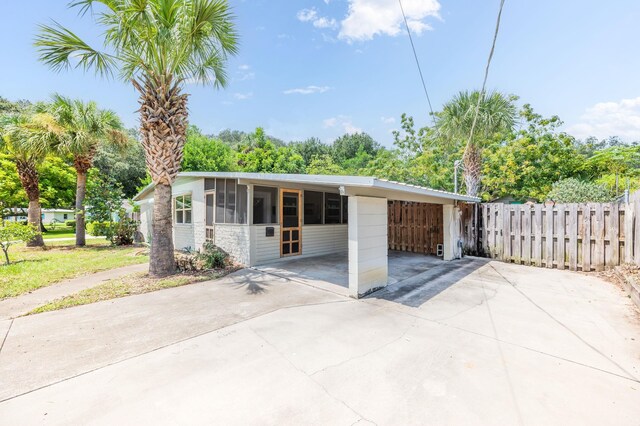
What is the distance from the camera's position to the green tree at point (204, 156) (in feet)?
76.7

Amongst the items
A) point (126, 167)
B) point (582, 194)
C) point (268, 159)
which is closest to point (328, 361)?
point (582, 194)

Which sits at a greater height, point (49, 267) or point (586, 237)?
point (586, 237)

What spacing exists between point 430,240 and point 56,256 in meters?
13.7

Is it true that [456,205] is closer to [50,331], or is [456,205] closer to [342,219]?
[342,219]

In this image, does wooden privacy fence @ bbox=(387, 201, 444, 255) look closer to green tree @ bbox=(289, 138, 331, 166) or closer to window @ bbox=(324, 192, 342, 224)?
window @ bbox=(324, 192, 342, 224)

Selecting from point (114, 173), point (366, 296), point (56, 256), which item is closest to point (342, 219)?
point (366, 296)

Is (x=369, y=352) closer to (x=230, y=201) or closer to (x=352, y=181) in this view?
(x=352, y=181)

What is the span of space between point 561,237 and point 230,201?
374 inches

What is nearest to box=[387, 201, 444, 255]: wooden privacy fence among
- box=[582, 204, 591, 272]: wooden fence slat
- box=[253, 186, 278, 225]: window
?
box=[582, 204, 591, 272]: wooden fence slat

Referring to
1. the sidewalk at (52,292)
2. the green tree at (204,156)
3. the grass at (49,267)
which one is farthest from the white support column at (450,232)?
the green tree at (204,156)

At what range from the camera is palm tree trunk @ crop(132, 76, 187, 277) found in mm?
6777

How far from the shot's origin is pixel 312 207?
9711 millimetres

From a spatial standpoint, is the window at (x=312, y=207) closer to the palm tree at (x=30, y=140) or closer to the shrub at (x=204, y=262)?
the shrub at (x=204, y=262)

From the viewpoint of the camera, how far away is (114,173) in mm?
28141
